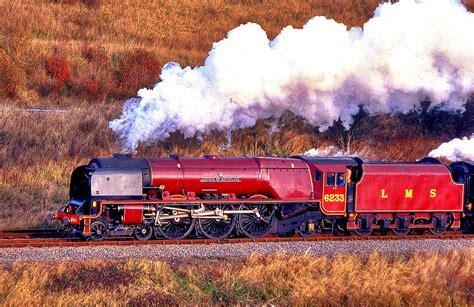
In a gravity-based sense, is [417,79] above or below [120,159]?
above

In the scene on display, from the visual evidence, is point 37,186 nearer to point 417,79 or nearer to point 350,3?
point 417,79

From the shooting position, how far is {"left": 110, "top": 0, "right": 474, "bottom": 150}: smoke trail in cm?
2542

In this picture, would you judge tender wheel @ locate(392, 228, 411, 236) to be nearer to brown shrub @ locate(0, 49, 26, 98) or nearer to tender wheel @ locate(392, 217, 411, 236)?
tender wheel @ locate(392, 217, 411, 236)

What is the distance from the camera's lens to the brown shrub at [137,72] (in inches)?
1812

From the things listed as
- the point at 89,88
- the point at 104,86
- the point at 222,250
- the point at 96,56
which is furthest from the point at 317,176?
the point at 96,56

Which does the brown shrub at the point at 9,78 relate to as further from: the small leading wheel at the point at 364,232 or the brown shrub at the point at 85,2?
the small leading wheel at the point at 364,232

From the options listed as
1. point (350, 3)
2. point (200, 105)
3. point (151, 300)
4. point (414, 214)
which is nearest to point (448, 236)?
point (414, 214)

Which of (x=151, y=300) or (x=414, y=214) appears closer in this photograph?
Answer: (x=151, y=300)

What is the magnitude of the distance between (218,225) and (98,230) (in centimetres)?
331

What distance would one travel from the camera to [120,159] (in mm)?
21453

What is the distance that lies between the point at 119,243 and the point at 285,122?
17.4 metres

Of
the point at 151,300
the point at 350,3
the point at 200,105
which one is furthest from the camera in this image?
the point at 350,3

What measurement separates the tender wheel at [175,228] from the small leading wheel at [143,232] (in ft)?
0.60

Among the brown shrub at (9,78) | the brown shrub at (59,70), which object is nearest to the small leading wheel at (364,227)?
the brown shrub at (9,78)
